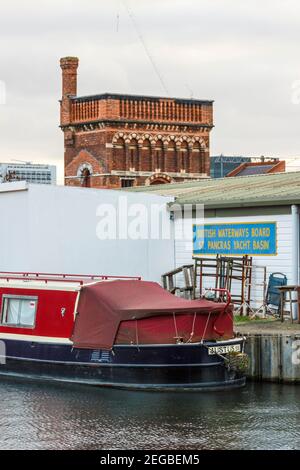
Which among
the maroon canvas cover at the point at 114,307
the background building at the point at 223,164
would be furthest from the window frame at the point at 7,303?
the background building at the point at 223,164

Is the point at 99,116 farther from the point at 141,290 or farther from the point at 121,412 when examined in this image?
the point at 121,412

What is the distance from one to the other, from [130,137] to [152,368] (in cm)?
3817

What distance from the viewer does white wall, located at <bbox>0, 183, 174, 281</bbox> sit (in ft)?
107

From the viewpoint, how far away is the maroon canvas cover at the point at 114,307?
25.5 metres

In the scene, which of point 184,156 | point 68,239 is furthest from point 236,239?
point 184,156

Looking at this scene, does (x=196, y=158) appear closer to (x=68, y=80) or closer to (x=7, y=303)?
(x=68, y=80)

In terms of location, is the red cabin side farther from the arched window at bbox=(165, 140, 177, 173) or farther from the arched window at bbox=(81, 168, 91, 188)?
the arched window at bbox=(165, 140, 177, 173)

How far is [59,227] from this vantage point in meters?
32.8

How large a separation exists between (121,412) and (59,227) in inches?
420

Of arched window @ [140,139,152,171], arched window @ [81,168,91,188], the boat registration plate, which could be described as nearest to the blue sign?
the boat registration plate

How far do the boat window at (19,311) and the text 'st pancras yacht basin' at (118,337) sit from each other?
3 cm

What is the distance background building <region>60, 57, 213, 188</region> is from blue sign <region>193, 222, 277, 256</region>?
28.1 meters

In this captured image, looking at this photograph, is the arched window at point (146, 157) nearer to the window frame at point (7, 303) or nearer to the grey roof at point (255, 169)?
the grey roof at point (255, 169)
